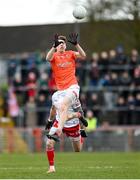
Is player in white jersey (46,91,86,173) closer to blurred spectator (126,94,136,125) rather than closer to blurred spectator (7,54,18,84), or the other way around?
blurred spectator (126,94,136,125)

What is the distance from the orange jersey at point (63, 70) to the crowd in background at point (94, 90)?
16.2 metres

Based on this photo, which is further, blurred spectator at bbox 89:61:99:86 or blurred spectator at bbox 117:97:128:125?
blurred spectator at bbox 89:61:99:86

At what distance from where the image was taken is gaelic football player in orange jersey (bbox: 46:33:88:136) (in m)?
18.5

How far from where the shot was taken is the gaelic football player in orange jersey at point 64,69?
18531 mm

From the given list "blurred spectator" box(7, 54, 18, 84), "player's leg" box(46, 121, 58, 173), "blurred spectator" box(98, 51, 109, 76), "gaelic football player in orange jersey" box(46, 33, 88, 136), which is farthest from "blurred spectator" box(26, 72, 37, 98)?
"player's leg" box(46, 121, 58, 173)

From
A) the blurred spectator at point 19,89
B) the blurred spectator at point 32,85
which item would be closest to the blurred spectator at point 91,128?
the blurred spectator at point 32,85

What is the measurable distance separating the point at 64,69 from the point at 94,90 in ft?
57.8

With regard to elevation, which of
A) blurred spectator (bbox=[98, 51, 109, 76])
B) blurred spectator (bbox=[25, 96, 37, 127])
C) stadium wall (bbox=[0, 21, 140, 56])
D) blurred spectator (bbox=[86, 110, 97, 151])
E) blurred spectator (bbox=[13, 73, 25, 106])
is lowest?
blurred spectator (bbox=[86, 110, 97, 151])

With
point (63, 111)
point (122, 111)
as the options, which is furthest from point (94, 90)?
point (63, 111)

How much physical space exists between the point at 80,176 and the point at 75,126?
326 centimetres

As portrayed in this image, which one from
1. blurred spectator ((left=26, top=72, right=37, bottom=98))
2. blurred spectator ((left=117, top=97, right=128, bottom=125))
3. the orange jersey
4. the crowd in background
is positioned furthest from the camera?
Result: blurred spectator ((left=26, top=72, right=37, bottom=98))

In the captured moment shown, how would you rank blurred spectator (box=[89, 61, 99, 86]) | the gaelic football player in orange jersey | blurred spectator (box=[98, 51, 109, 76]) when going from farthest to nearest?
blurred spectator (box=[98, 51, 109, 76]) < blurred spectator (box=[89, 61, 99, 86]) < the gaelic football player in orange jersey

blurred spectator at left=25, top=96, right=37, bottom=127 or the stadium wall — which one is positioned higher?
the stadium wall

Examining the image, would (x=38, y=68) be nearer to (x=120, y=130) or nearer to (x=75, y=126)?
(x=120, y=130)
